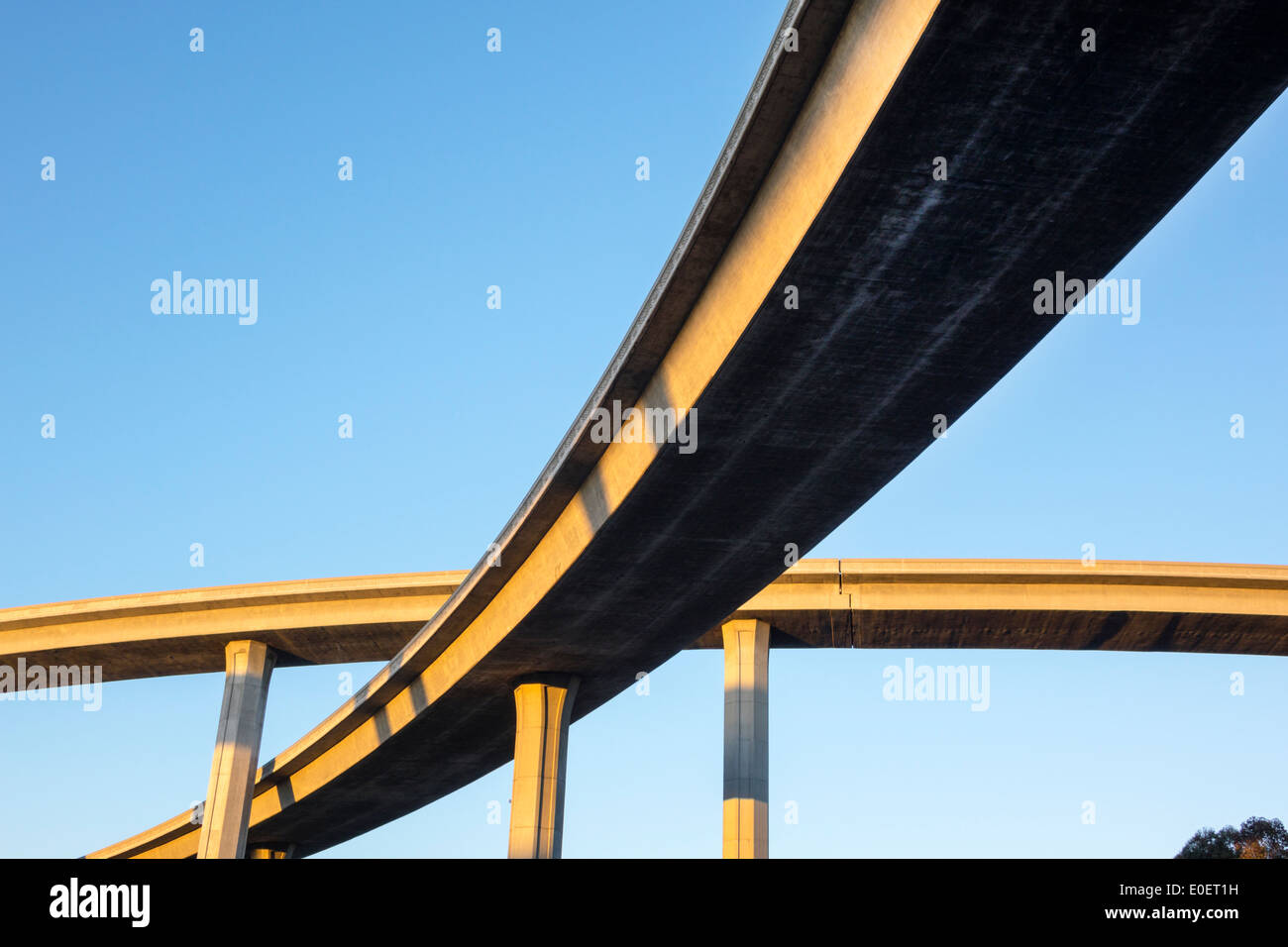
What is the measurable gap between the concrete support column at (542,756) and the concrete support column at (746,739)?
17.2 ft

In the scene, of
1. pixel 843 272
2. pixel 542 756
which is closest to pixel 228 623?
pixel 542 756

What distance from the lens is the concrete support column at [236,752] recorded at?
4578 centimetres

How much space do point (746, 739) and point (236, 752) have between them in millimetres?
20426

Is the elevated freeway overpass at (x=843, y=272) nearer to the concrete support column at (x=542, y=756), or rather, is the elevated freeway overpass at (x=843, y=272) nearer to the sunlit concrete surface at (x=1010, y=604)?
the concrete support column at (x=542, y=756)

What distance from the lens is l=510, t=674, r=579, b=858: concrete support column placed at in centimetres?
3741

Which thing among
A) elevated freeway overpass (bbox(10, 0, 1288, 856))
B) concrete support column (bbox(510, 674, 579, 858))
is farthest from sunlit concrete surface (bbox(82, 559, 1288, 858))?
elevated freeway overpass (bbox(10, 0, 1288, 856))

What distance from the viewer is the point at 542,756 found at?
37.9 meters

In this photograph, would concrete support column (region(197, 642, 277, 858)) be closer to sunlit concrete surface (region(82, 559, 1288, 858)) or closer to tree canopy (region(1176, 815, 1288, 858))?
sunlit concrete surface (region(82, 559, 1288, 858))

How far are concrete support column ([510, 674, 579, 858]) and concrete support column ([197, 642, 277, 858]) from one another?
13959 mm

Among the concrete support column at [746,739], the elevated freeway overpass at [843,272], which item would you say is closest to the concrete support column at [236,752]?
the elevated freeway overpass at [843,272]

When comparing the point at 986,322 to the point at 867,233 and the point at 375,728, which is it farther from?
the point at 375,728
